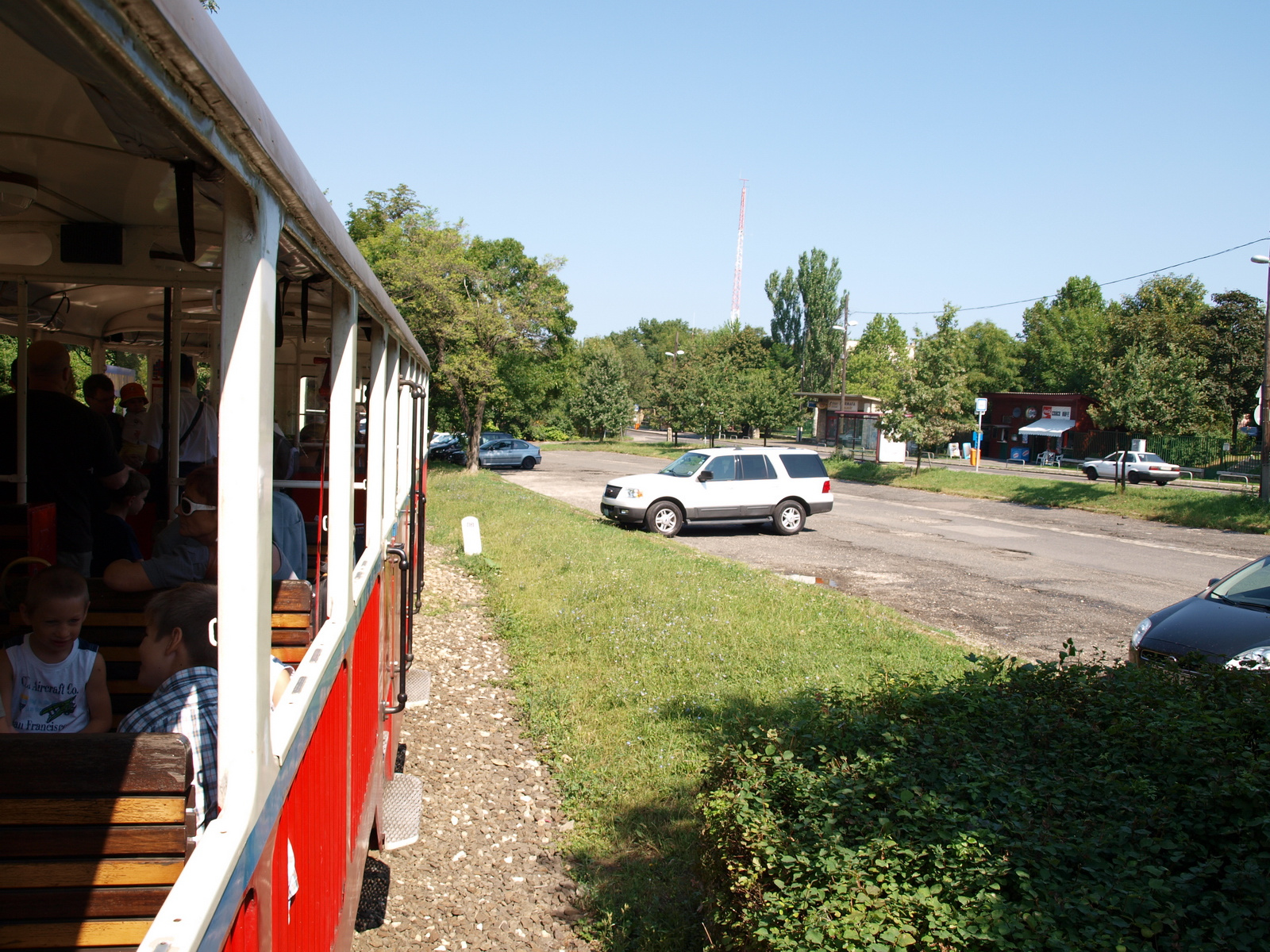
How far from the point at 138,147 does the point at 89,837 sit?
135 cm

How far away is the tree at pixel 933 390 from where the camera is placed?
103 feet

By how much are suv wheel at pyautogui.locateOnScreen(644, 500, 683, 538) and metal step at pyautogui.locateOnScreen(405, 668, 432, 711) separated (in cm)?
1030

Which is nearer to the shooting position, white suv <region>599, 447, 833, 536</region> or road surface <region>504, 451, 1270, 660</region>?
road surface <region>504, 451, 1270, 660</region>

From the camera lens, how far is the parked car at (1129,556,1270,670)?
6.11m

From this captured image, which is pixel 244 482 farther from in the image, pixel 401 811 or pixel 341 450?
pixel 401 811

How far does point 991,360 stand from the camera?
73.0 meters

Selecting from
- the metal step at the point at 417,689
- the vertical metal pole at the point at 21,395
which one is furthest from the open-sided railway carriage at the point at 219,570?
the metal step at the point at 417,689

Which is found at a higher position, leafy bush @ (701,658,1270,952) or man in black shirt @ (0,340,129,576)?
man in black shirt @ (0,340,129,576)

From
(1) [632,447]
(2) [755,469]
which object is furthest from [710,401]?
(2) [755,469]

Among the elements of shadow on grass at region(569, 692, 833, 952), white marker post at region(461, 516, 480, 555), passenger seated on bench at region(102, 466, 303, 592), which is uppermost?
passenger seated on bench at region(102, 466, 303, 592)

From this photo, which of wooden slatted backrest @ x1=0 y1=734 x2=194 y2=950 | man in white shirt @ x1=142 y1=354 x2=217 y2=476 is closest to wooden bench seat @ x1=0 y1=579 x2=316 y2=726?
wooden slatted backrest @ x1=0 y1=734 x2=194 y2=950

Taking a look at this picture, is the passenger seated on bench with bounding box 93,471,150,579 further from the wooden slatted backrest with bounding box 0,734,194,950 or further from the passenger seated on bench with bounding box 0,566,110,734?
the wooden slatted backrest with bounding box 0,734,194,950

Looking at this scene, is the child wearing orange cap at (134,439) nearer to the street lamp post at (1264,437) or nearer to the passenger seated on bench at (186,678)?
the passenger seated on bench at (186,678)

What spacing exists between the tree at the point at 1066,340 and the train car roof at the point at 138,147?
5979 centimetres
